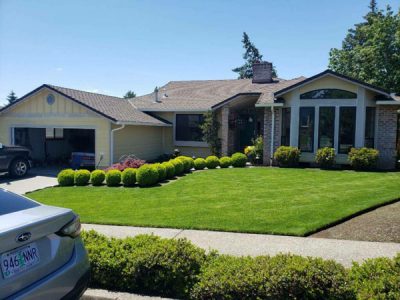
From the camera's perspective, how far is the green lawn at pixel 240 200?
23.6ft

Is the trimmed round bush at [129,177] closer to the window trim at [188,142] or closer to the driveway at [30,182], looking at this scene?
the driveway at [30,182]

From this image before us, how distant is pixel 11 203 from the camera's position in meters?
3.45

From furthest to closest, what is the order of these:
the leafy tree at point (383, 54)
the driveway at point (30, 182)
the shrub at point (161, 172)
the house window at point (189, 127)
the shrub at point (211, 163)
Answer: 1. the leafy tree at point (383, 54)
2. the house window at point (189, 127)
3. the shrub at point (211, 163)
4. the shrub at point (161, 172)
5. the driveway at point (30, 182)

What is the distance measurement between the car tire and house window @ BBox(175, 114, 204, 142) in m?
8.34

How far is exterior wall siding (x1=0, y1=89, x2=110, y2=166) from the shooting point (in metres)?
16.8

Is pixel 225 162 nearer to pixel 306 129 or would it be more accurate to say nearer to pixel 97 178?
pixel 306 129

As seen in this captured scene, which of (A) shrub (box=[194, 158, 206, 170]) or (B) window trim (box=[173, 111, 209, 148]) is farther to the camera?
(B) window trim (box=[173, 111, 209, 148])

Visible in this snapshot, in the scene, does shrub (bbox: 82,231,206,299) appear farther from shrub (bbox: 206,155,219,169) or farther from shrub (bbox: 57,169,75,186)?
shrub (bbox: 206,155,219,169)

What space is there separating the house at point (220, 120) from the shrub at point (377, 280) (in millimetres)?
13064

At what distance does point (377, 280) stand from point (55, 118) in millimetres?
16871

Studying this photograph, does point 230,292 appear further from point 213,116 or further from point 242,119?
point 242,119

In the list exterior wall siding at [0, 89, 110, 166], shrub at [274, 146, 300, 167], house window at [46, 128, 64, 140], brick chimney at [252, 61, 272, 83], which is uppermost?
brick chimney at [252, 61, 272, 83]

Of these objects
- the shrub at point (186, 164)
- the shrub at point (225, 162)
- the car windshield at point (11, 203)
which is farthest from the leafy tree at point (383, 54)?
the car windshield at point (11, 203)

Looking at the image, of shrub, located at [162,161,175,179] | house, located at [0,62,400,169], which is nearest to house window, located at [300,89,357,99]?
house, located at [0,62,400,169]
